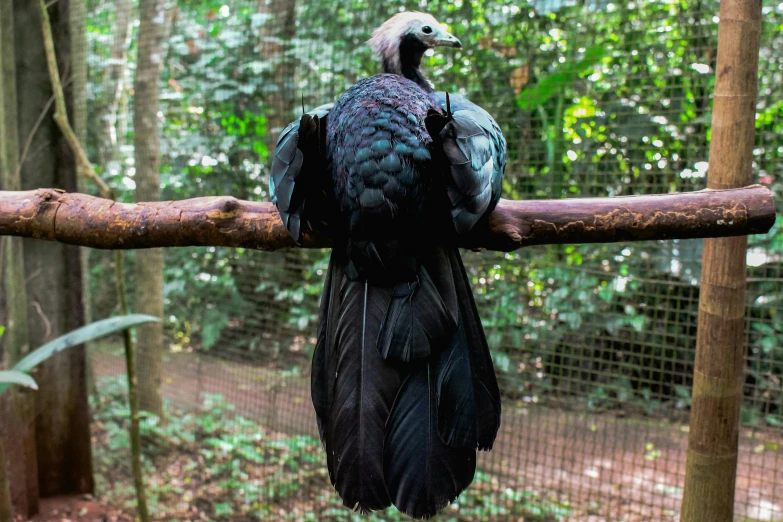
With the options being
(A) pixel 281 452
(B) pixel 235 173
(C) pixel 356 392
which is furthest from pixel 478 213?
(B) pixel 235 173

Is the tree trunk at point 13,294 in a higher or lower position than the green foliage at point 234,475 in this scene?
higher

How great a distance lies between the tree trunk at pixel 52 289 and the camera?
307 cm

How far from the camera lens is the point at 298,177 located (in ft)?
4.72

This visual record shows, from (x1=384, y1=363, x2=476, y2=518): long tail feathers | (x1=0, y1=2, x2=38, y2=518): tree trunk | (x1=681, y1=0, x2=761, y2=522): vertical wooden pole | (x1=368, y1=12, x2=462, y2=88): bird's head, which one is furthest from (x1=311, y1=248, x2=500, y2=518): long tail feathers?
(x1=0, y1=2, x2=38, y2=518): tree trunk

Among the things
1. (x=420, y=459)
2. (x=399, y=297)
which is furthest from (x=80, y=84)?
(x=420, y=459)

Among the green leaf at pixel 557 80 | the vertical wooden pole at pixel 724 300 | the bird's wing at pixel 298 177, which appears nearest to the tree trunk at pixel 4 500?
the bird's wing at pixel 298 177

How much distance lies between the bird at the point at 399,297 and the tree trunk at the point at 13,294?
216 cm

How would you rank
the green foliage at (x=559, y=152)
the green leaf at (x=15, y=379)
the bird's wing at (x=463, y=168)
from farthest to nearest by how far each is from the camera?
1. the green foliage at (x=559, y=152)
2. the green leaf at (x=15, y=379)
3. the bird's wing at (x=463, y=168)

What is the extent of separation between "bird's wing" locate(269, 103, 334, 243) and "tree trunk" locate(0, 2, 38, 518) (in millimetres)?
2139

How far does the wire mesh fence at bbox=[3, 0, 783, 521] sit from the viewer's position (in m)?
2.72

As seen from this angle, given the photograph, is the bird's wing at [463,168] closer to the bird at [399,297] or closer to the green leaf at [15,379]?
the bird at [399,297]

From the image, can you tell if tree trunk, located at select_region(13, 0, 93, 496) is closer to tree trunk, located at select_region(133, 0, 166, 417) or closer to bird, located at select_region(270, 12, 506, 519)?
tree trunk, located at select_region(133, 0, 166, 417)

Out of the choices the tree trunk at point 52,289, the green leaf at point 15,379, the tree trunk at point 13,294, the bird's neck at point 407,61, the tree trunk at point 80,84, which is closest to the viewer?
the green leaf at point 15,379

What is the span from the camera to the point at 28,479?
9.84ft
